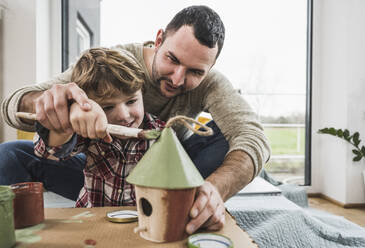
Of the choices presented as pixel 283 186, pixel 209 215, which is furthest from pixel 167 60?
pixel 283 186

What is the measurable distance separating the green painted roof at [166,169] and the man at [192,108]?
0.27ft

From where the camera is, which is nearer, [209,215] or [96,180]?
[209,215]

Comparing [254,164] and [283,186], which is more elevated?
[254,164]

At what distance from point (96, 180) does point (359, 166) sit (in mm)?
2084

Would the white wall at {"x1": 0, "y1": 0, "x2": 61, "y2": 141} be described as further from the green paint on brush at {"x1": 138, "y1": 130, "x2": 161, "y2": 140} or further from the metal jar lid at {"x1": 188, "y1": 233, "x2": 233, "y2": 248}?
the metal jar lid at {"x1": 188, "y1": 233, "x2": 233, "y2": 248}

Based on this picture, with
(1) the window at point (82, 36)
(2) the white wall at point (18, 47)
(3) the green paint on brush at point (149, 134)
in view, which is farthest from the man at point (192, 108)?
(1) the window at point (82, 36)

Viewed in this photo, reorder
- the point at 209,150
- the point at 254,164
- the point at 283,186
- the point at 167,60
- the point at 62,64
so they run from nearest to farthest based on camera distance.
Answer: the point at 254,164
the point at 167,60
the point at 209,150
the point at 283,186
the point at 62,64

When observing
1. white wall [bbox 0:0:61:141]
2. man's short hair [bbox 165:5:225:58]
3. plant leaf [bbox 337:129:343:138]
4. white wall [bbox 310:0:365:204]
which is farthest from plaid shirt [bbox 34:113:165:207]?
white wall [bbox 310:0:365:204]

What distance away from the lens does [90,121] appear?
0.63m

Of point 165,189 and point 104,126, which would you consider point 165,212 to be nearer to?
point 165,189

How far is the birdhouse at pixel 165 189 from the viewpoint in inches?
21.5

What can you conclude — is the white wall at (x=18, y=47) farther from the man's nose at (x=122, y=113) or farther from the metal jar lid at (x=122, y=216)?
the metal jar lid at (x=122, y=216)

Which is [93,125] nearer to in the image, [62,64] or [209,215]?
[209,215]

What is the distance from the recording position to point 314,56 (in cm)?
263
